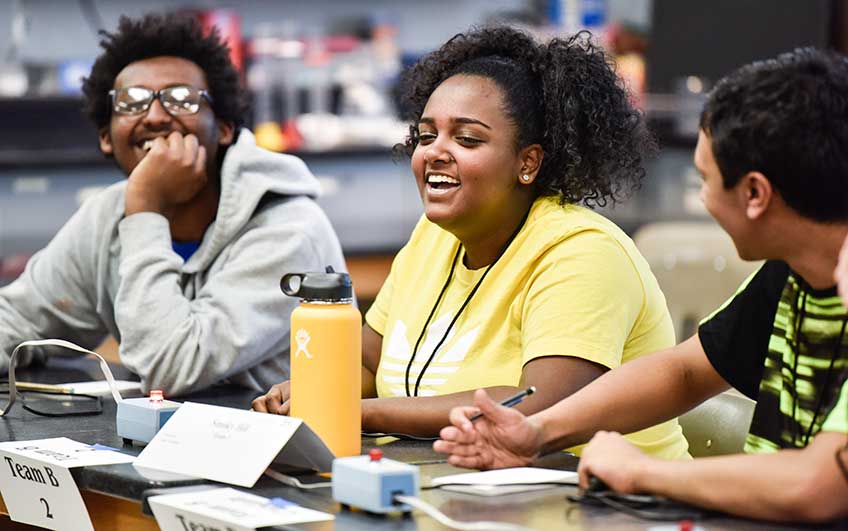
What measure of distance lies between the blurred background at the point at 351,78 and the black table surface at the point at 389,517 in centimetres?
299

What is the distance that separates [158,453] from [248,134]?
108 cm

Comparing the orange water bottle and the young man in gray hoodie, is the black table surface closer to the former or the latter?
the orange water bottle

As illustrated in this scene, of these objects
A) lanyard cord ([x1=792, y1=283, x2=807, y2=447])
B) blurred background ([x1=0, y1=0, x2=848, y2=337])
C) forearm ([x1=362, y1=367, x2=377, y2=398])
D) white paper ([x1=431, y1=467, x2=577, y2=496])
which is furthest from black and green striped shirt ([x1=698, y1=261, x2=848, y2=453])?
blurred background ([x1=0, y1=0, x2=848, y2=337])

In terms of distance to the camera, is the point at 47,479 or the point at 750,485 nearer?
the point at 750,485

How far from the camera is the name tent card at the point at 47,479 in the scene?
1646mm

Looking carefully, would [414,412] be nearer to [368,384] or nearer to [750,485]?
[368,384]

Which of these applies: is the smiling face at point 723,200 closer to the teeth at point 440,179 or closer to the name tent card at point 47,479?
the teeth at point 440,179

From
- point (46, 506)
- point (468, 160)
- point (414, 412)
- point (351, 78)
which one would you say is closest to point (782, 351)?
point (414, 412)

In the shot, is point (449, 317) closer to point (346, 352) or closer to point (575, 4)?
point (346, 352)

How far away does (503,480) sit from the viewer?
1.52 m

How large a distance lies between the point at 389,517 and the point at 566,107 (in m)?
0.87

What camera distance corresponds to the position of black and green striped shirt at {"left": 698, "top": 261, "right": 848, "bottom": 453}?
1499mm

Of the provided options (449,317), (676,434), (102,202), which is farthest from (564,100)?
(102,202)

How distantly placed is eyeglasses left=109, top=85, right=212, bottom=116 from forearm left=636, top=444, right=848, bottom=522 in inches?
54.1
